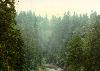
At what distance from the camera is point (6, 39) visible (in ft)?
88.5

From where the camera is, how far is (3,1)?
88.0 ft

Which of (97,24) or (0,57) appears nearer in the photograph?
(0,57)

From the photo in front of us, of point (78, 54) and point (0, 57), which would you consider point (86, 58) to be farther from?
point (0, 57)

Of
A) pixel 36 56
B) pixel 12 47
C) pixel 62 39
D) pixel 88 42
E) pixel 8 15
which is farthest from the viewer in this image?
pixel 62 39

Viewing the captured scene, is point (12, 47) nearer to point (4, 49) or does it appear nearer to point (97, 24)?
point (4, 49)

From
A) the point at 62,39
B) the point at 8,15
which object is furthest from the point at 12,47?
the point at 62,39

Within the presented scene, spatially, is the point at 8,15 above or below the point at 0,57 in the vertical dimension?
above

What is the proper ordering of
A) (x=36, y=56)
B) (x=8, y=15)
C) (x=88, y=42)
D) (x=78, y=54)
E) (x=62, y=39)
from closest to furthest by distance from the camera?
1. (x=8, y=15)
2. (x=88, y=42)
3. (x=78, y=54)
4. (x=36, y=56)
5. (x=62, y=39)

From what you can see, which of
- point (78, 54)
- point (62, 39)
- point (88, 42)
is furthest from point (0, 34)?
point (62, 39)

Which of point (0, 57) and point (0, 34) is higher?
point (0, 34)

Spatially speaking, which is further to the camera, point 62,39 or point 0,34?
point 62,39

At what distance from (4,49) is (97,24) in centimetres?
3393

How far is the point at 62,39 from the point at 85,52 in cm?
13204

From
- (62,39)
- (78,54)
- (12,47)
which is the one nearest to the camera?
(12,47)
